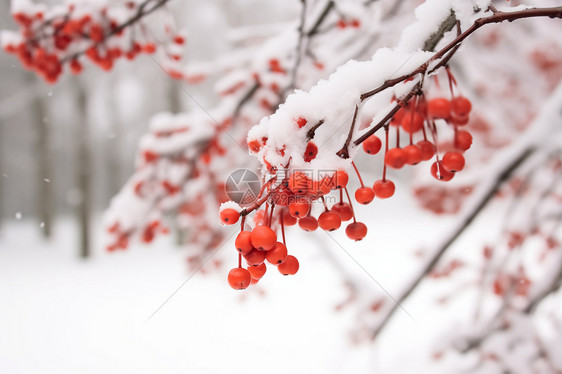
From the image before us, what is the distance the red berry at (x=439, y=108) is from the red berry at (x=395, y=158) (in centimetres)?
13

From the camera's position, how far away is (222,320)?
13.8ft

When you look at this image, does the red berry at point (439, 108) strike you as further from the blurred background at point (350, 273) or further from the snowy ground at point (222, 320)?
the snowy ground at point (222, 320)

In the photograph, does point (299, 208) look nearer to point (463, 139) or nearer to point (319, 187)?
point (319, 187)

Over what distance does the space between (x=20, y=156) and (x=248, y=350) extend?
1222cm

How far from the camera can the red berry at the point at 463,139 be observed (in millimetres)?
678

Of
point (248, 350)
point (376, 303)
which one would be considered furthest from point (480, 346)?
point (248, 350)

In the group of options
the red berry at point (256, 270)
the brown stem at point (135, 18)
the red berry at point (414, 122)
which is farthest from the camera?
the brown stem at point (135, 18)

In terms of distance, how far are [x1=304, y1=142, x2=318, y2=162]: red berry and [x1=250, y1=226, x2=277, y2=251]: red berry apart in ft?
0.39

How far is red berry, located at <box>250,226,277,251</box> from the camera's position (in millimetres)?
523

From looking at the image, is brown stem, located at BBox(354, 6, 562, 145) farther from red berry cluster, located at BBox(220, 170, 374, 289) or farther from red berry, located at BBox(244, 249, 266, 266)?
red berry, located at BBox(244, 249, 266, 266)

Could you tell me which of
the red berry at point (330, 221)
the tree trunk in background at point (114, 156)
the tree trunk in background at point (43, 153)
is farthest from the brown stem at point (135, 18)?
the tree trunk in background at point (114, 156)

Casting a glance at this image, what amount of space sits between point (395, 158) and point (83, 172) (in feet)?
25.1

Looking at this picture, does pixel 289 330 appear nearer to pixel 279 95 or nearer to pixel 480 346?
pixel 480 346

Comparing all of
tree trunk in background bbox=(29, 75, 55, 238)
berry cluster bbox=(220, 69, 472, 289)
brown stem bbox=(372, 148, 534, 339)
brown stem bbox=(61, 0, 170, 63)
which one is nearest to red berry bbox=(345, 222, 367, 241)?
berry cluster bbox=(220, 69, 472, 289)
